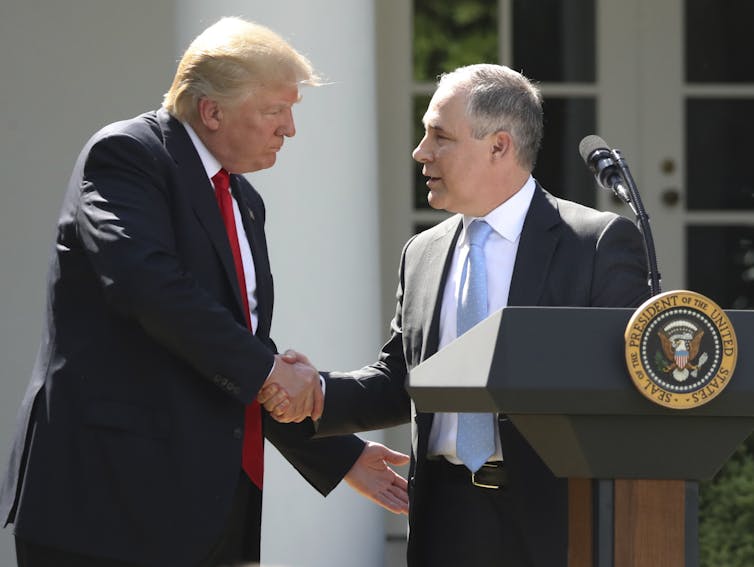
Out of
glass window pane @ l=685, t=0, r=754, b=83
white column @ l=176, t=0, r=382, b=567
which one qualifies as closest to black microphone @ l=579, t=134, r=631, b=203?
white column @ l=176, t=0, r=382, b=567

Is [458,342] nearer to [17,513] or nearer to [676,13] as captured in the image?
[17,513]

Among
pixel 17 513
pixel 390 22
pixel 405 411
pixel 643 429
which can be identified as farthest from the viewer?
pixel 390 22

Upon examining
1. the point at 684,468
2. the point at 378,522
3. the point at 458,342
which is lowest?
the point at 378,522

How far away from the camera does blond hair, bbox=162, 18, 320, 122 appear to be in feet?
11.5

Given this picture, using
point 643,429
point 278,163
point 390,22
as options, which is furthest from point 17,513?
point 390,22

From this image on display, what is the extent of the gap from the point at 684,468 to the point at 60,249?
1.57 m

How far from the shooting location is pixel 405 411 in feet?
12.8

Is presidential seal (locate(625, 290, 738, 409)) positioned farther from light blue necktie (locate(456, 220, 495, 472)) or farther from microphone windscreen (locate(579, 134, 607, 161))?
light blue necktie (locate(456, 220, 495, 472))

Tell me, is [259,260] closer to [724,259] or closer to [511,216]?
[511,216]

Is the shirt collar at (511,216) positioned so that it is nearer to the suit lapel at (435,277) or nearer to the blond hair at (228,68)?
the suit lapel at (435,277)

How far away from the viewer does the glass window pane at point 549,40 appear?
711 centimetres

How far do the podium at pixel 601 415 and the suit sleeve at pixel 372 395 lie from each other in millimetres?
1273

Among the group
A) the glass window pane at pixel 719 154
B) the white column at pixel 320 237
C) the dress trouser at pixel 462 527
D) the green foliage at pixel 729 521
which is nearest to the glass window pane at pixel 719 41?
the glass window pane at pixel 719 154

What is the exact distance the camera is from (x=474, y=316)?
3.42 metres
